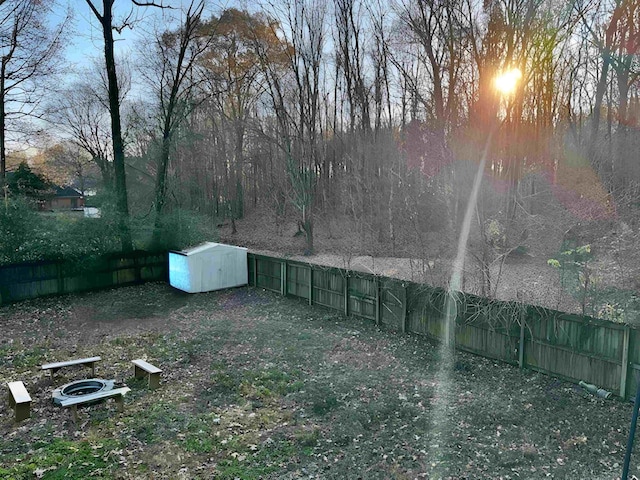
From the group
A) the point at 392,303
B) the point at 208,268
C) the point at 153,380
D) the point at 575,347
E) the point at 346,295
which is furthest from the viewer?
the point at 208,268

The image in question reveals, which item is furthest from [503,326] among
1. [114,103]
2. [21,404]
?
[114,103]

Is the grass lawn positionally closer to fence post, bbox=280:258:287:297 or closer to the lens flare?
fence post, bbox=280:258:287:297

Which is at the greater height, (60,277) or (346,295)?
(60,277)

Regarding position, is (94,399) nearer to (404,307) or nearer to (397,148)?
(404,307)

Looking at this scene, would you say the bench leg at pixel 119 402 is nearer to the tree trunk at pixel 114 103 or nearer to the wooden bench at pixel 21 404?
the wooden bench at pixel 21 404

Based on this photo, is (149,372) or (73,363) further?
(73,363)

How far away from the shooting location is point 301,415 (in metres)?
5.85

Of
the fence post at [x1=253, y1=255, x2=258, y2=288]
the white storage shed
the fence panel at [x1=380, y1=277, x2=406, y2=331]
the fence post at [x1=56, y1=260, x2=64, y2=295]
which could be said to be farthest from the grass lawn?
the fence post at [x1=253, y1=255, x2=258, y2=288]

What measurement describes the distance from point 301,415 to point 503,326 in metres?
3.64

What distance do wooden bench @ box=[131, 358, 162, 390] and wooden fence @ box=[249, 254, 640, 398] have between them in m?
4.61

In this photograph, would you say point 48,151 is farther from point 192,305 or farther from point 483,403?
point 483,403

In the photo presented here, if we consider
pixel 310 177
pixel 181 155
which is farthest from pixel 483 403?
pixel 181 155

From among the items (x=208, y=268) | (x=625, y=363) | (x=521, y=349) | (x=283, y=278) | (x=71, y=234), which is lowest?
(x=521, y=349)

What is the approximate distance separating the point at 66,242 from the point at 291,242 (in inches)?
389
